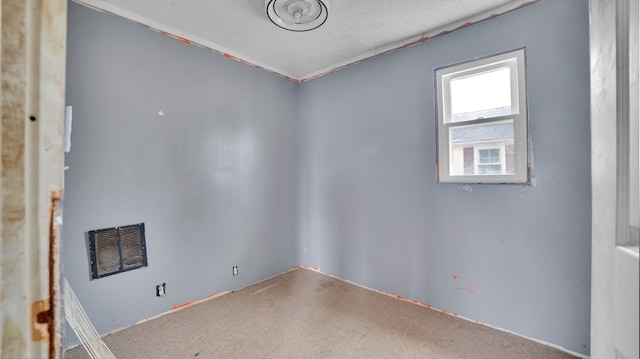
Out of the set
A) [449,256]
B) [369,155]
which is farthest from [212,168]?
[449,256]

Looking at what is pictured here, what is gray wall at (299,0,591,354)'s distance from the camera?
1656mm

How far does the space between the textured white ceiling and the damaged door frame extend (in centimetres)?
179

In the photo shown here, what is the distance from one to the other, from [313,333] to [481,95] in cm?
235

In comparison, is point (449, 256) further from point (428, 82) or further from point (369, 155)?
point (428, 82)

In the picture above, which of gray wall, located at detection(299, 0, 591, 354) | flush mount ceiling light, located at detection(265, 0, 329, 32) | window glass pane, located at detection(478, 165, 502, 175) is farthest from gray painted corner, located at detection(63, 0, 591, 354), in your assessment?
flush mount ceiling light, located at detection(265, 0, 329, 32)

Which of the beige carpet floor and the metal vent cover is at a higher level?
the metal vent cover

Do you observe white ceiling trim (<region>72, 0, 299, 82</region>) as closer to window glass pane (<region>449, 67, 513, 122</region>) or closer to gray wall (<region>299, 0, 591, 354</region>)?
gray wall (<region>299, 0, 591, 354</region>)

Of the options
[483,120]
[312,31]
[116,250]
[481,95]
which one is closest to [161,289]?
[116,250]

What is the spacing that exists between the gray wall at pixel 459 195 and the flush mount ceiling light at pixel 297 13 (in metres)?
0.86

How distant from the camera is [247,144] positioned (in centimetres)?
276

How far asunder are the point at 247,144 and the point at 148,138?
0.93 meters

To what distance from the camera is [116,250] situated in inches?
75.0

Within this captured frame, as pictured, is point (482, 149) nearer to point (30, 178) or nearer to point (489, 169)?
point (489, 169)

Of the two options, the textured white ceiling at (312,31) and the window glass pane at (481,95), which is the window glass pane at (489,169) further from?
the textured white ceiling at (312,31)
